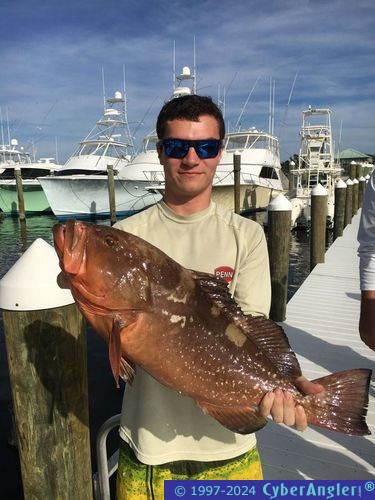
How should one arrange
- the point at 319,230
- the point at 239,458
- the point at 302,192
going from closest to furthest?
the point at 239,458
the point at 319,230
the point at 302,192

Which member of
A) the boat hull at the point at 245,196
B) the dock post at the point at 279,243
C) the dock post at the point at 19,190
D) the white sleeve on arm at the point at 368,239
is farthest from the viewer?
Result: the dock post at the point at 19,190

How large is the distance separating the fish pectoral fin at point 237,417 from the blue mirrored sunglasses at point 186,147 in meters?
1.04

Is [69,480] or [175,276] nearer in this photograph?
[175,276]

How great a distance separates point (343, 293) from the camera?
7.83 meters

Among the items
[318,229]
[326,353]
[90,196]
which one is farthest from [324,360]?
[90,196]

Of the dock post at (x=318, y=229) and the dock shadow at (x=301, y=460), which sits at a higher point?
the dock post at (x=318, y=229)

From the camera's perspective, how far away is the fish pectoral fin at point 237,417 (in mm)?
1693

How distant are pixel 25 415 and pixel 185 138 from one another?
1515 millimetres

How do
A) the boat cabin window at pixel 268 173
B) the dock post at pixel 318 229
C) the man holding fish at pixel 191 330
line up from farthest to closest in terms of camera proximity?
1. the boat cabin window at pixel 268 173
2. the dock post at pixel 318 229
3. the man holding fish at pixel 191 330

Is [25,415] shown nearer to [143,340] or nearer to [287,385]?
[143,340]

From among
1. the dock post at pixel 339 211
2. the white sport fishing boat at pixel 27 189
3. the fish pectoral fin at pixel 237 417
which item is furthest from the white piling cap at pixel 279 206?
the white sport fishing boat at pixel 27 189

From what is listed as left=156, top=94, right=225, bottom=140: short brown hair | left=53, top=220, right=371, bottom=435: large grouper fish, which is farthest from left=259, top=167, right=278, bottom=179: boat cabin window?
left=53, top=220, right=371, bottom=435: large grouper fish

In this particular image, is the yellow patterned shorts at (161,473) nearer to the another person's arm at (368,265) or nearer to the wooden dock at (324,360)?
the another person's arm at (368,265)

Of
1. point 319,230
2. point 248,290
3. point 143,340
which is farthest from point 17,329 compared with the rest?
point 319,230
